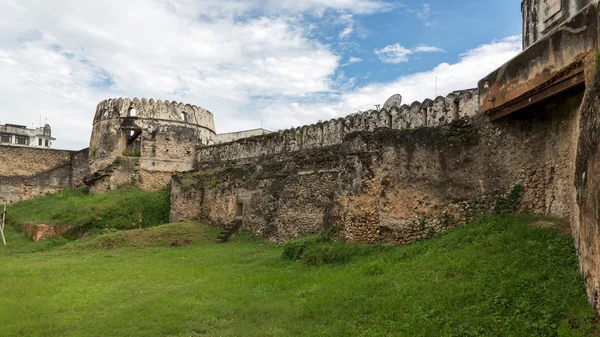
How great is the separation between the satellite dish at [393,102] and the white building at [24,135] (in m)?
51.5

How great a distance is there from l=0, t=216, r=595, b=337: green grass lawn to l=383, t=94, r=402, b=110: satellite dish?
660 cm

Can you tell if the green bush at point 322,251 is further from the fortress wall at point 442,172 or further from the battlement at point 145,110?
the battlement at point 145,110

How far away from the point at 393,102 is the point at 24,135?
179ft

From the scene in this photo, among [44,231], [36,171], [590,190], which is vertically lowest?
[44,231]

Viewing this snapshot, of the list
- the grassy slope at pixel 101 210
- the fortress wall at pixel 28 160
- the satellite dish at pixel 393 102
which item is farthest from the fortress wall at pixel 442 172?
the fortress wall at pixel 28 160

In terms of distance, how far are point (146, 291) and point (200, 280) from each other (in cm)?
114

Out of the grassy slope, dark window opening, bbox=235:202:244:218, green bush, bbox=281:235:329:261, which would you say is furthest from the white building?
green bush, bbox=281:235:329:261

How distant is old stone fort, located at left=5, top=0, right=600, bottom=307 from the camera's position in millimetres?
6633

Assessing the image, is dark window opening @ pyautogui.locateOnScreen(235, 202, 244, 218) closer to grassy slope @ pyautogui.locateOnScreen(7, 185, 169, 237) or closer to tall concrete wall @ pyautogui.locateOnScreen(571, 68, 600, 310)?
grassy slope @ pyautogui.locateOnScreen(7, 185, 169, 237)

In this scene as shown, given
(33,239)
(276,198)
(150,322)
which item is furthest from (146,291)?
(33,239)

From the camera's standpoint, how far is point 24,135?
58.2 m

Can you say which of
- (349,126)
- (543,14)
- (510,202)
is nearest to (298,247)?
(510,202)

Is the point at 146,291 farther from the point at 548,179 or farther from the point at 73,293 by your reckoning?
the point at 548,179

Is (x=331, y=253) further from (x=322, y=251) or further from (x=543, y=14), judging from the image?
(x=543, y=14)
